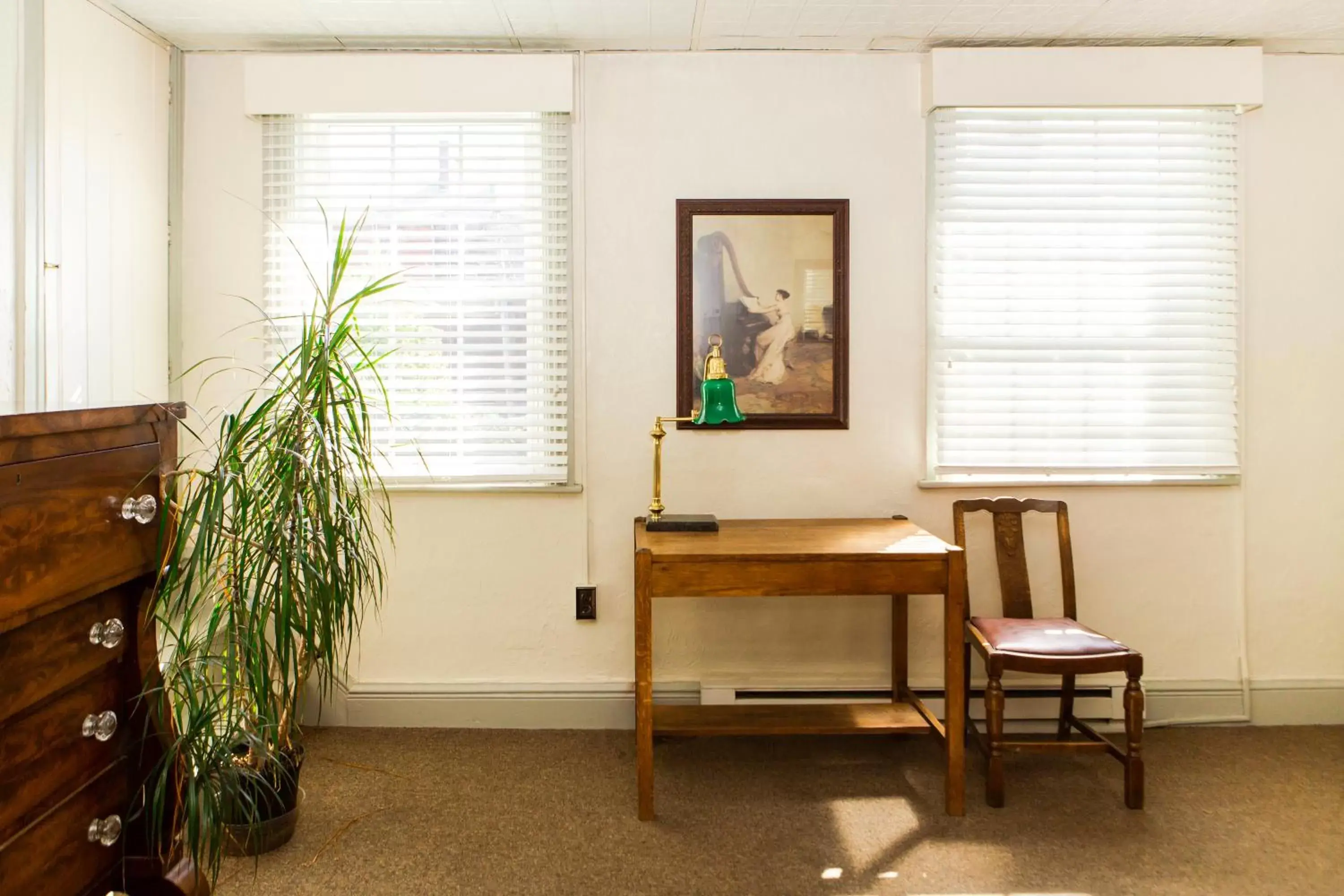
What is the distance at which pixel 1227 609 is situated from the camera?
3.16 metres

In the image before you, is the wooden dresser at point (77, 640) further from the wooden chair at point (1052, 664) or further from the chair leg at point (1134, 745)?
the chair leg at point (1134, 745)

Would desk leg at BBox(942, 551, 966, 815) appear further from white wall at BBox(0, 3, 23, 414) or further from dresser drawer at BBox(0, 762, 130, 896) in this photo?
white wall at BBox(0, 3, 23, 414)

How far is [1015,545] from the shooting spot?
117 inches

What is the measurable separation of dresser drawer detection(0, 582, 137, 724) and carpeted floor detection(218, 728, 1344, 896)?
3.22ft

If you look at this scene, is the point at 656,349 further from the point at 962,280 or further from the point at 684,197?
the point at 962,280

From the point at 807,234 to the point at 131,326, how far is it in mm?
2282

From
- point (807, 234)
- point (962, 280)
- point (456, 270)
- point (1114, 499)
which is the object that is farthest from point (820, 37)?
point (1114, 499)

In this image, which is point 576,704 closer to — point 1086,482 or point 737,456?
point 737,456

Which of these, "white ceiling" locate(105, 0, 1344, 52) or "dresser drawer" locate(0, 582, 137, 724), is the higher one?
"white ceiling" locate(105, 0, 1344, 52)

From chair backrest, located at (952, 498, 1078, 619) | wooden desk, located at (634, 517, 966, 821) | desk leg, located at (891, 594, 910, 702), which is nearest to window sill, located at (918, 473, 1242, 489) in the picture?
chair backrest, located at (952, 498, 1078, 619)

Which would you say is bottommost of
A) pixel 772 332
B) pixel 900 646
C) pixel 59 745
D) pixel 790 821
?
pixel 790 821

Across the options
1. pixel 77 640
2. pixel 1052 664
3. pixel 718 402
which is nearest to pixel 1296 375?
pixel 1052 664

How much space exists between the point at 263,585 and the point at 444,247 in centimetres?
137

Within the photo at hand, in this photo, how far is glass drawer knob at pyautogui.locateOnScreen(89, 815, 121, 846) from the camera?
4.82 feet
